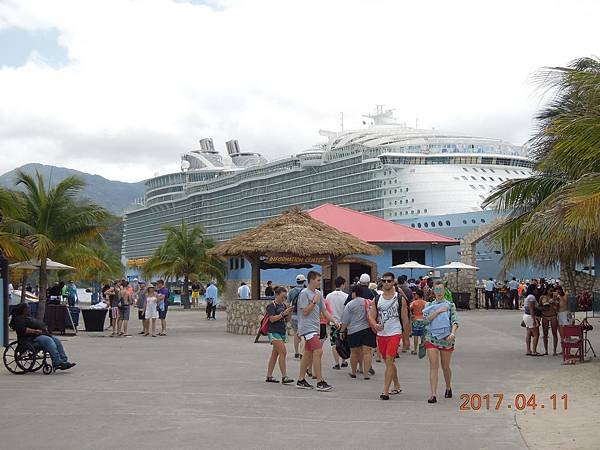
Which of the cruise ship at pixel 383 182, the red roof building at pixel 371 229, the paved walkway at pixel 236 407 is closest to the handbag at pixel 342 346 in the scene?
the paved walkway at pixel 236 407

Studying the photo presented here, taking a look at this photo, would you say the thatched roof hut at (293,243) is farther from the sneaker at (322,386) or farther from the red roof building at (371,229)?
the red roof building at (371,229)

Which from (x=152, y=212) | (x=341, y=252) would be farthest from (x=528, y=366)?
(x=152, y=212)

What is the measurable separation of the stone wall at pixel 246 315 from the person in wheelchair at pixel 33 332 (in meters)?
8.16

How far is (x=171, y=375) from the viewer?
37.5 ft

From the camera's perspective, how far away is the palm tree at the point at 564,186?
10.4 m

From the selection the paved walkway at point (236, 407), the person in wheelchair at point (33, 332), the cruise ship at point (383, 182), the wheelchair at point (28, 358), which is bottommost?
the paved walkway at point (236, 407)

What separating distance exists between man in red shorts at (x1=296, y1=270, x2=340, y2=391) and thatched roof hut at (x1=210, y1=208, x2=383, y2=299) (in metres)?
9.10

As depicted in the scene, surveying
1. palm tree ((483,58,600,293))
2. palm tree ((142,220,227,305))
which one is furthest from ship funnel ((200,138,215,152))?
palm tree ((483,58,600,293))

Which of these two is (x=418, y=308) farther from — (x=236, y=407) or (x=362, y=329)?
(x=236, y=407)

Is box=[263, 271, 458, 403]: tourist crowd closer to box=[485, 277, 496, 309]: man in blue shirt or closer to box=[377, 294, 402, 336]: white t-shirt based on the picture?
box=[377, 294, 402, 336]: white t-shirt

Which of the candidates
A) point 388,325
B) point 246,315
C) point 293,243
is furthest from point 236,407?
point 246,315

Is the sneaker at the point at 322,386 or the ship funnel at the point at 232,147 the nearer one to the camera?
the sneaker at the point at 322,386

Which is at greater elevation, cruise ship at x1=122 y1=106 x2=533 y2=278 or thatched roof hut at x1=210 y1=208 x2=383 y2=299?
cruise ship at x1=122 y1=106 x2=533 y2=278

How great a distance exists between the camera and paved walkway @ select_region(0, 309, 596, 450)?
6.89m
